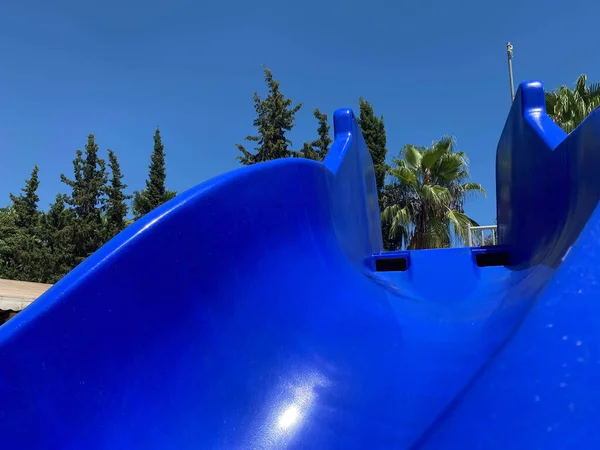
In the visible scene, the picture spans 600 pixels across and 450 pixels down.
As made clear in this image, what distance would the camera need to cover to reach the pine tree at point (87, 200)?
808 inches

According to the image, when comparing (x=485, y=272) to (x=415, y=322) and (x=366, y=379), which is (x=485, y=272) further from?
(x=366, y=379)

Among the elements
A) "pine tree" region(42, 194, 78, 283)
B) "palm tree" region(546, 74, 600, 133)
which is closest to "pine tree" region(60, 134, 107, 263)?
"pine tree" region(42, 194, 78, 283)

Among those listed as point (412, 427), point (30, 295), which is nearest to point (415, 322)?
point (412, 427)

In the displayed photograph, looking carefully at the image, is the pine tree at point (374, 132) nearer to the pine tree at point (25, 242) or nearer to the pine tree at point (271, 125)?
the pine tree at point (271, 125)

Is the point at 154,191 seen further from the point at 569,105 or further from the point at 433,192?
the point at 569,105

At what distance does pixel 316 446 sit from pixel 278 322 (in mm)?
578

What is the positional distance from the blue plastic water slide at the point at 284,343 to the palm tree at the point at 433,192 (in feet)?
38.1

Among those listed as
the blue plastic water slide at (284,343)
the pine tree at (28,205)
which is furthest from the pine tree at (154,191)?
the blue plastic water slide at (284,343)

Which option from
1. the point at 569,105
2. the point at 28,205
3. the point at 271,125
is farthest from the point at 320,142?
the point at 28,205

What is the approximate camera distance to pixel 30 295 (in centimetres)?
838

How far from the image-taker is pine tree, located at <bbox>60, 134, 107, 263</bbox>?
808 inches

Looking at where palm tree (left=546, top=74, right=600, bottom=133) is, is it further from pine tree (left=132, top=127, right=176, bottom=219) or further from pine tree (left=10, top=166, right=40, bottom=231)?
pine tree (left=10, top=166, right=40, bottom=231)

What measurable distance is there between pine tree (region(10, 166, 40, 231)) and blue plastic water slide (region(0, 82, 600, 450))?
25.7 m

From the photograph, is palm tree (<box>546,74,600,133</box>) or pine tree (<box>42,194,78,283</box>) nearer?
palm tree (<box>546,74,600,133</box>)
